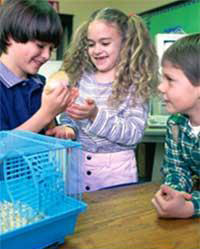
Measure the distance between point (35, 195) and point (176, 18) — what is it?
79.4 inches

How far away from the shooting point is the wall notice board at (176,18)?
2.12 meters

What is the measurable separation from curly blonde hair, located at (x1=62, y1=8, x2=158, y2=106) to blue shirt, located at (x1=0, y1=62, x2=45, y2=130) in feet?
0.75

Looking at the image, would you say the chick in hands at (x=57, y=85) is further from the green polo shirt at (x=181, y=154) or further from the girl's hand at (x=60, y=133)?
the green polo shirt at (x=181, y=154)

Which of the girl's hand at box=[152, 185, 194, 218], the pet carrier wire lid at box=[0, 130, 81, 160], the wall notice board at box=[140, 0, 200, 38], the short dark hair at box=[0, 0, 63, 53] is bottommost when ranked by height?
the girl's hand at box=[152, 185, 194, 218]

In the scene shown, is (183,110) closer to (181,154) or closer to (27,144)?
(181,154)

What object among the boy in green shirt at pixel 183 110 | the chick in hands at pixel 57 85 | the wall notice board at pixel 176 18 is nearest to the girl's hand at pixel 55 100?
the chick in hands at pixel 57 85

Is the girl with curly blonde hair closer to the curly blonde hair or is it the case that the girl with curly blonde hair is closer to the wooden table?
the curly blonde hair

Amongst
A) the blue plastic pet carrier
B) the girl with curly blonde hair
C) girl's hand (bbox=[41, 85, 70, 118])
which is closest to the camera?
the blue plastic pet carrier

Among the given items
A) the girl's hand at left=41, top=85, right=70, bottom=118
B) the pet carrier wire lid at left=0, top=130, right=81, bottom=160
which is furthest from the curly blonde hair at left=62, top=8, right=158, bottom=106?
the pet carrier wire lid at left=0, top=130, right=81, bottom=160

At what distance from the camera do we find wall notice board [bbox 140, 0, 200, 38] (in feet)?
6.96

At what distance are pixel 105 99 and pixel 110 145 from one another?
181mm

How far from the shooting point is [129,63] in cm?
127

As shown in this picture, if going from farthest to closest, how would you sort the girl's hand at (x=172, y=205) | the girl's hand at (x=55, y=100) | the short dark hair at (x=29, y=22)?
the short dark hair at (x=29, y=22) < the girl's hand at (x=55, y=100) < the girl's hand at (x=172, y=205)

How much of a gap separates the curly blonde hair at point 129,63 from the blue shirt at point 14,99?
0.23m
